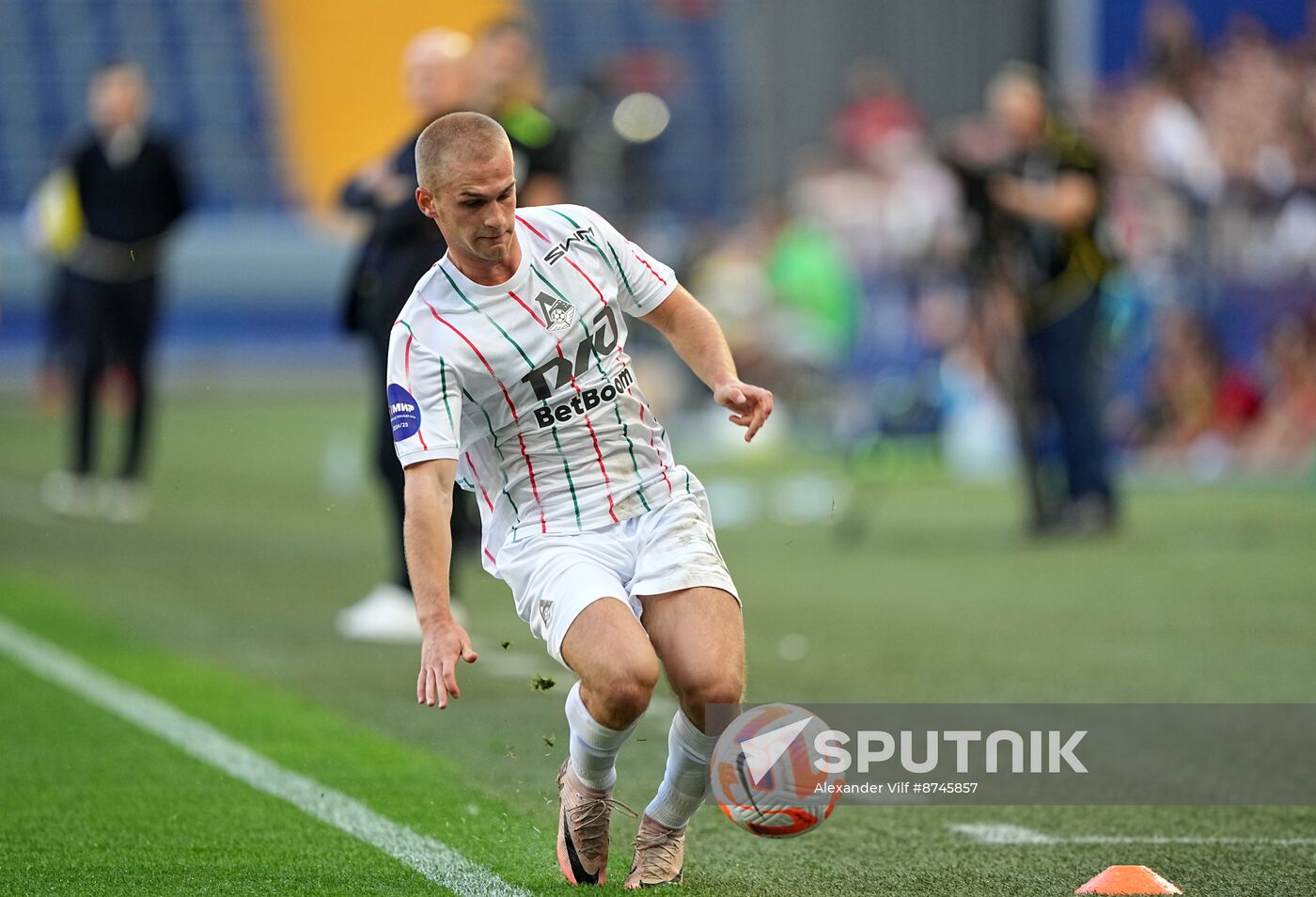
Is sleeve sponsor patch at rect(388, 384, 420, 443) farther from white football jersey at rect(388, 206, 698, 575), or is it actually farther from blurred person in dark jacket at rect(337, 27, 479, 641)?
blurred person in dark jacket at rect(337, 27, 479, 641)

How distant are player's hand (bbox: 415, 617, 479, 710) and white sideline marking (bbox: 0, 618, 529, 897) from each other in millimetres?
539

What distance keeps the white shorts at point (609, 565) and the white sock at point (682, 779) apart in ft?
0.94

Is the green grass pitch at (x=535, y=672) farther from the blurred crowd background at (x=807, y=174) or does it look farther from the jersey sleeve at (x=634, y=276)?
the blurred crowd background at (x=807, y=174)

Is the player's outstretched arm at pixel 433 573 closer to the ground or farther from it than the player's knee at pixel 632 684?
farther from it

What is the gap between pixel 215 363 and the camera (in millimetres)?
32094

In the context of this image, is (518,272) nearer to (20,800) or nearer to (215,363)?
(20,800)

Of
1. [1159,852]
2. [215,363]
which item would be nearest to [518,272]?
[1159,852]

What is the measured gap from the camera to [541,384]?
15.6ft

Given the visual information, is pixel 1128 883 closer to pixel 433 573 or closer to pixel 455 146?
pixel 433 573

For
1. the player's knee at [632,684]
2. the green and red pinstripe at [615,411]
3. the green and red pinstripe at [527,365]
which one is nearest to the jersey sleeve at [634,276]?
the green and red pinstripe at [615,411]

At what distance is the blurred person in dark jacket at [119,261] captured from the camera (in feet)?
47.4

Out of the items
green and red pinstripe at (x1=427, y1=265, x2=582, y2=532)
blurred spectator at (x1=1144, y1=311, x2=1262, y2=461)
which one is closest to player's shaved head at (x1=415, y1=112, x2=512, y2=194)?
green and red pinstripe at (x1=427, y1=265, x2=582, y2=532)

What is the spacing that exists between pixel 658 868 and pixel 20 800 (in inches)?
79.3

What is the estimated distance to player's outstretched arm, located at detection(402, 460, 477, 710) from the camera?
430 cm
